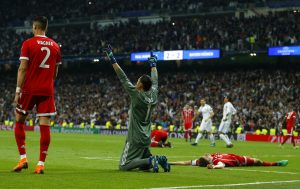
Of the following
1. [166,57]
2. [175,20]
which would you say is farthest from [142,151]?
[175,20]

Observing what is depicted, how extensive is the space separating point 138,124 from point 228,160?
273 cm

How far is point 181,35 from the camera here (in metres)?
59.2

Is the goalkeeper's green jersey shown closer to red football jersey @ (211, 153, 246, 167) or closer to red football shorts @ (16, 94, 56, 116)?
red football shorts @ (16, 94, 56, 116)

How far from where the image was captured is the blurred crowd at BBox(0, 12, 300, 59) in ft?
173

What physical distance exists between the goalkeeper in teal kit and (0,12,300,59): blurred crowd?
1519 inches

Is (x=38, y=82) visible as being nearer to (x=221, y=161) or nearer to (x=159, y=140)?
(x=221, y=161)

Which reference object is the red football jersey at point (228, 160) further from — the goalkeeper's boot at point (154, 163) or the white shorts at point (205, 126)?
the white shorts at point (205, 126)

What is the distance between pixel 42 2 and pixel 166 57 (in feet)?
93.3

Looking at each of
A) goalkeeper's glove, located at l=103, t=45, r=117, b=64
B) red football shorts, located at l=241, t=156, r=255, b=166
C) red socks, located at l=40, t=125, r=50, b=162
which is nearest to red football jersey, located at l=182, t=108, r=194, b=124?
red football shorts, located at l=241, t=156, r=255, b=166

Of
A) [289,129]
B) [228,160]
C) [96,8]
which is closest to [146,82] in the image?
[228,160]

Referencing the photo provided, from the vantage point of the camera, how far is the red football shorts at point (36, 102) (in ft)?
39.6

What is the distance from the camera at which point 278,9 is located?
57438 millimetres

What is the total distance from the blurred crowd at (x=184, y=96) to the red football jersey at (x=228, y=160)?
30385mm

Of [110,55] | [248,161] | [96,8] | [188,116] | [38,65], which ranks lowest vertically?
[248,161]
